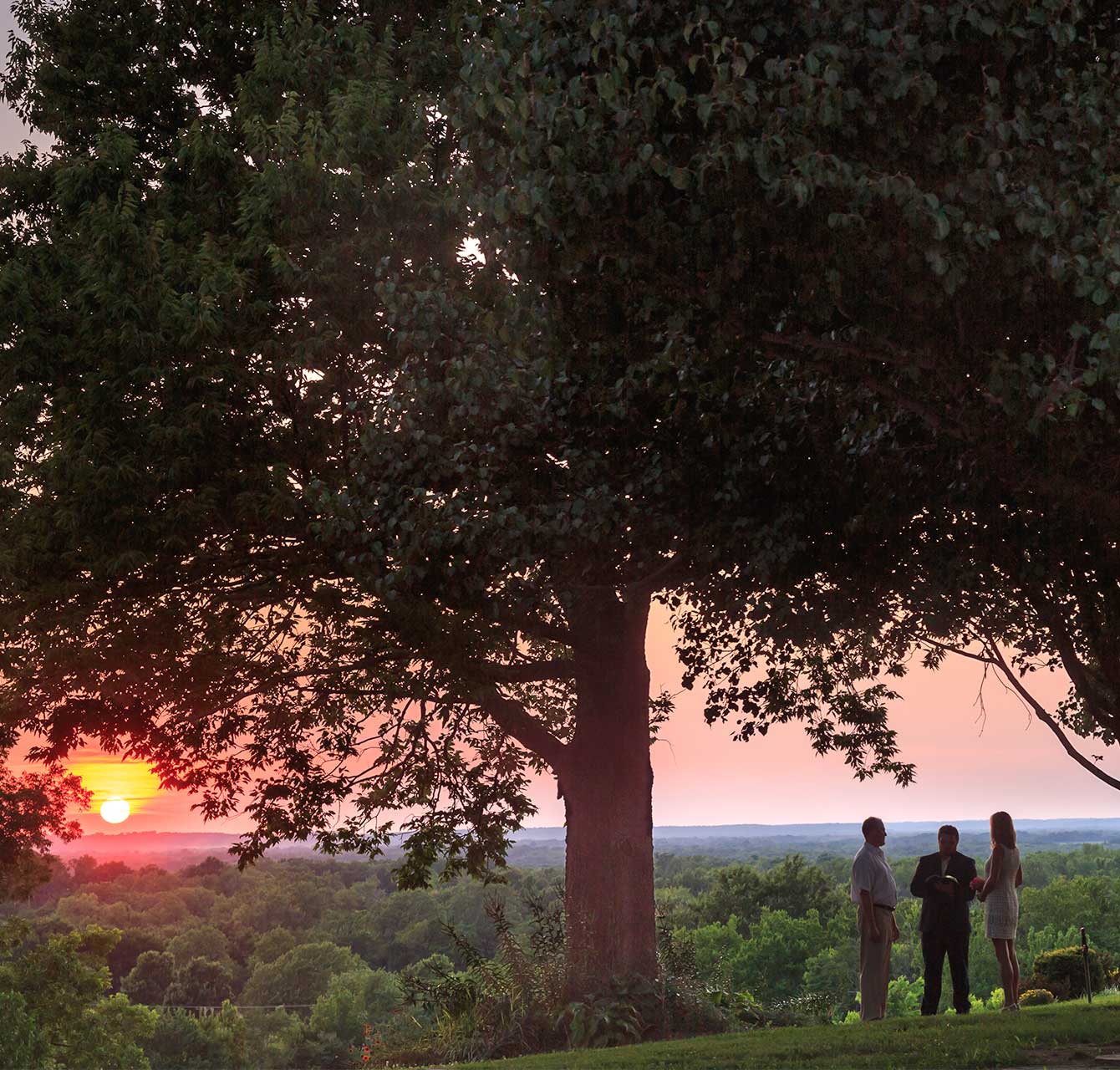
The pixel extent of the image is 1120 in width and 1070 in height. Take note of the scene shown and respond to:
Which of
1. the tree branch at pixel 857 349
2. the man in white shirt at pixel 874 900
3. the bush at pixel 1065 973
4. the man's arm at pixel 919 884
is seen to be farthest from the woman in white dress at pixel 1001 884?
the bush at pixel 1065 973

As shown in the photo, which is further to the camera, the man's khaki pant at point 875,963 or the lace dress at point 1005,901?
the lace dress at point 1005,901

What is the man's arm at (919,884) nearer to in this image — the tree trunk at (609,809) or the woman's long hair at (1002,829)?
the woman's long hair at (1002,829)

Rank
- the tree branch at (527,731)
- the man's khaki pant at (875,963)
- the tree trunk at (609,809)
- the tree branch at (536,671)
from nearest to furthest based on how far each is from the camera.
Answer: the man's khaki pant at (875,963) < the tree trunk at (609,809) < the tree branch at (536,671) < the tree branch at (527,731)

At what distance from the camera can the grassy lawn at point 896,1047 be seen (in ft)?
37.2

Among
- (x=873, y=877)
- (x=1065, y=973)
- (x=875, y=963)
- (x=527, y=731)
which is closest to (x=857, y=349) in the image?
(x=873, y=877)

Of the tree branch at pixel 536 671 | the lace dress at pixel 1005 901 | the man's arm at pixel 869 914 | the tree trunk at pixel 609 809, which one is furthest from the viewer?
the tree branch at pixel 536 671

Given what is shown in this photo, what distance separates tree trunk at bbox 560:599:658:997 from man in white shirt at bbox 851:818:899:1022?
12.0 feet

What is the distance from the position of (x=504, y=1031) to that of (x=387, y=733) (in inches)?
206

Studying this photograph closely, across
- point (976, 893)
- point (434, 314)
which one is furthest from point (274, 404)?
point (976, 893)

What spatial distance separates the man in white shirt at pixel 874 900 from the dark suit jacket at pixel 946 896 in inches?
16.7

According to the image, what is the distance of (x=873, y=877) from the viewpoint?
14156 mm

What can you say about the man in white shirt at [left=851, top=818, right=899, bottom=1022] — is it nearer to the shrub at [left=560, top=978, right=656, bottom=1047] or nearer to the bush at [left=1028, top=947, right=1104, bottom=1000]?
the shrub at [left=560, top=978, right=656, bottom=1047]

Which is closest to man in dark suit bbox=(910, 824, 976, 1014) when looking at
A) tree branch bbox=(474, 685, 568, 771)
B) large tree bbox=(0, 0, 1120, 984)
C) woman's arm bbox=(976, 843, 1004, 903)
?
woman's arm bbox=(976, 843, 1004, 903)

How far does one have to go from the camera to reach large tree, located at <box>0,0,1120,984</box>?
827cm
